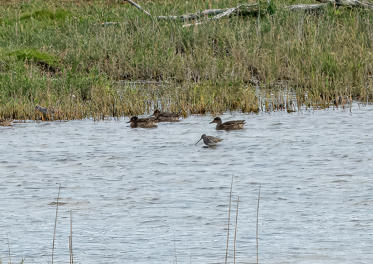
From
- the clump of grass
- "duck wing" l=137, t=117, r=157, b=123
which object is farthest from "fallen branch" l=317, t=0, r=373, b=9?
"duck wing" l=137, t=117, r=157, b=123

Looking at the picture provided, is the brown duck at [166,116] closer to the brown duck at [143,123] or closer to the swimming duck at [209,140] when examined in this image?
the brown duck at [143,123]

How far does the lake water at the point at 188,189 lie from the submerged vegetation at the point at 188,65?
→ 2.48ft

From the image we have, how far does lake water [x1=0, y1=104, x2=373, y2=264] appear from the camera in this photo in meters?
7.28

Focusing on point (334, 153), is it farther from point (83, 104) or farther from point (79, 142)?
point (83, 104)

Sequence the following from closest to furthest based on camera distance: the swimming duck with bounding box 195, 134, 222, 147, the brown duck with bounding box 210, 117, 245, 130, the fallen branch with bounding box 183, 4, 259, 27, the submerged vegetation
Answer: the swimming duck with bounding box 195, 134, 222, 147
the brown duck with bounding box 210, 117, 245, 130
the submerged vegetation
the fallen branch with bounding box 183, 4, 259, 27

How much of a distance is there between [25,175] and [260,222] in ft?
13.0

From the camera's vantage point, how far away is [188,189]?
9.77 meters

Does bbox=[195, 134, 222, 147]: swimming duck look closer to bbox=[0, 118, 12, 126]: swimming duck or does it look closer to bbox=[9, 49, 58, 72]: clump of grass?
bbox=[0, 118, 12, 126]: swimming duck

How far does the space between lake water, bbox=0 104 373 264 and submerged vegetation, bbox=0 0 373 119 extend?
75 cm

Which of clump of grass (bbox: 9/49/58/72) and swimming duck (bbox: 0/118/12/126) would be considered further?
clump of grass (bbox: 9/49/58/72)

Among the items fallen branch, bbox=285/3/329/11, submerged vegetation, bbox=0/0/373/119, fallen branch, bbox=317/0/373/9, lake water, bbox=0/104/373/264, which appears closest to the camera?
lake water, bbox=0/104/373/264

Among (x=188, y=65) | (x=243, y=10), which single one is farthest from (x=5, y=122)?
(x=243, y=10)

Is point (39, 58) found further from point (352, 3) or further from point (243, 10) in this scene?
point (352, 3)

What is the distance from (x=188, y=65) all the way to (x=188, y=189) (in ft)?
28.9
